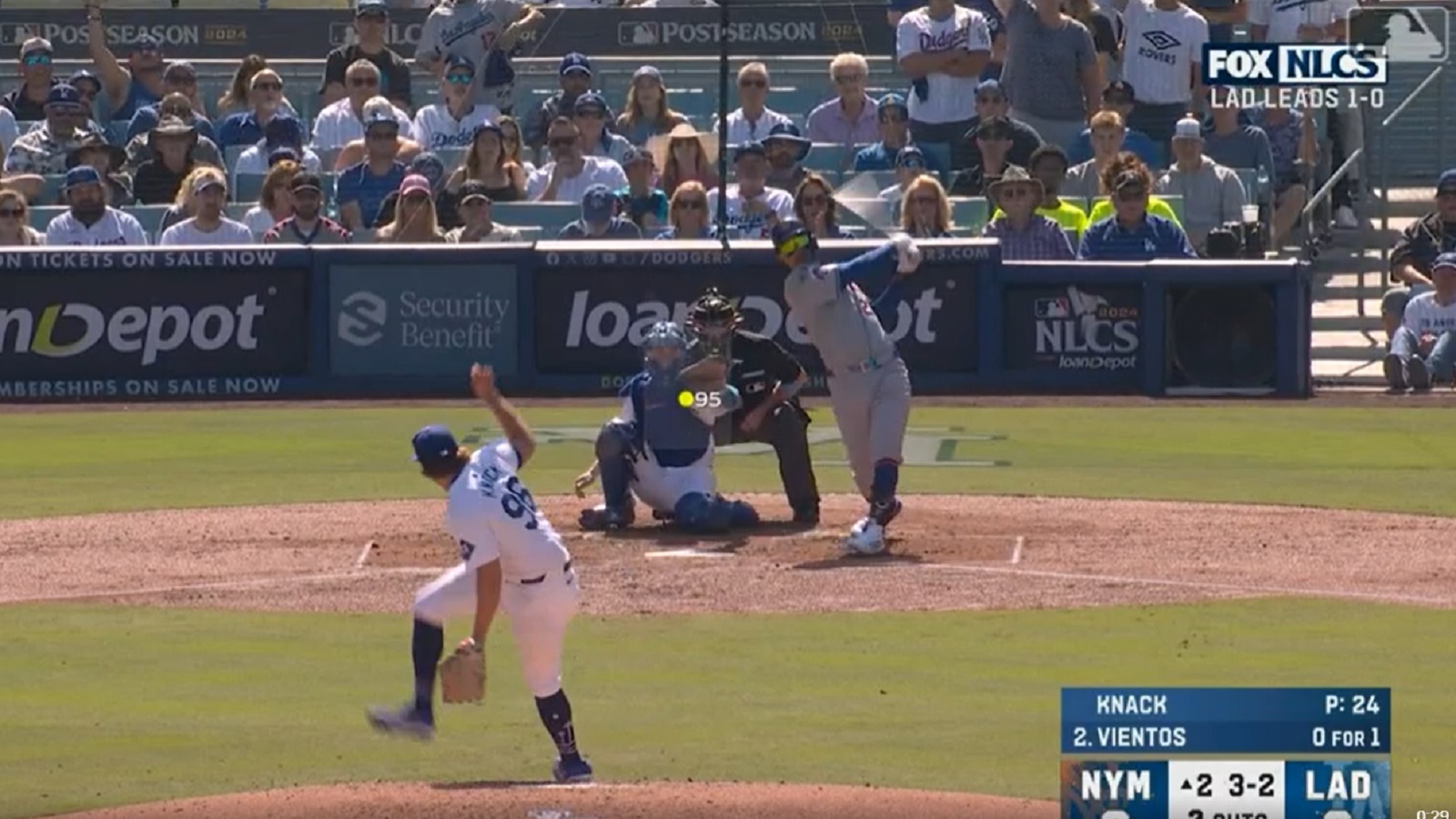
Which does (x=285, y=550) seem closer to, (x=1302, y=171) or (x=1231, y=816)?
(x=1231, y=816)

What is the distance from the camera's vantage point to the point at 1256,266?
21453mm

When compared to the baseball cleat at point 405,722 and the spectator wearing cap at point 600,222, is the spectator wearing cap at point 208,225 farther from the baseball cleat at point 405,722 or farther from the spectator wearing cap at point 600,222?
the baseball cleat at point 405,722

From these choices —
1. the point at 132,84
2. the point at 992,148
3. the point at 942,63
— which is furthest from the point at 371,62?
the point at 992,148

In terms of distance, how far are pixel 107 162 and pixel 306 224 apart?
7.64ft

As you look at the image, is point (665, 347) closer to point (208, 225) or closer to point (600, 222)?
point (600, 222)

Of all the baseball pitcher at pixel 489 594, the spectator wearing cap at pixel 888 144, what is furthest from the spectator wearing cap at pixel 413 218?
the baseball pitcher at pixel 489 594

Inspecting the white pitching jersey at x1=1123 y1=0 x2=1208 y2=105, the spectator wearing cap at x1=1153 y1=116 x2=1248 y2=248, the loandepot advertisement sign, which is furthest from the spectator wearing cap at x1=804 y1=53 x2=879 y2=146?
the loandepot advertisement sign

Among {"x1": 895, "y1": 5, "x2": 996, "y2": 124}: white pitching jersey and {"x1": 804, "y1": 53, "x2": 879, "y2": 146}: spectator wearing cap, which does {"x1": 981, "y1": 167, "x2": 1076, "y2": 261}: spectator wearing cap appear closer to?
{"x1": 895, "y1": 5, "x2": 996, "y2": 124}: white pitching jersey

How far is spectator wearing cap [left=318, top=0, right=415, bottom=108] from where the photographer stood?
24906 mm

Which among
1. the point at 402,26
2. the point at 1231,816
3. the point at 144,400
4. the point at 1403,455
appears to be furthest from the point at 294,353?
the point at 1231,816

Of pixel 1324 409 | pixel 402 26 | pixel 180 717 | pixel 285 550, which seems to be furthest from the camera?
pixel 402 26

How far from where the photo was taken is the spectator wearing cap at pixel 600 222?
21938 mm

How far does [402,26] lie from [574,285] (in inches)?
275

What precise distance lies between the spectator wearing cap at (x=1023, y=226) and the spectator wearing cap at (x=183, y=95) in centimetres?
714
